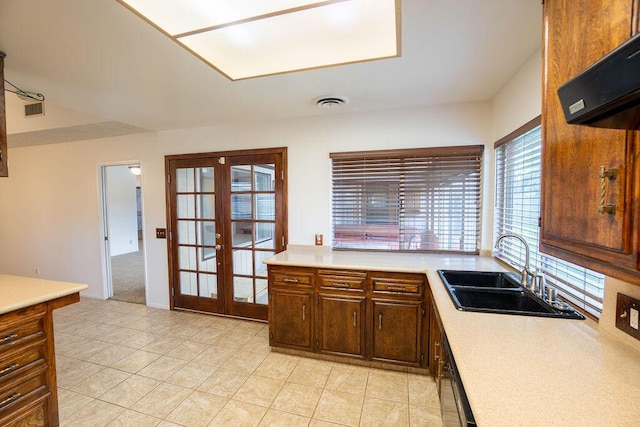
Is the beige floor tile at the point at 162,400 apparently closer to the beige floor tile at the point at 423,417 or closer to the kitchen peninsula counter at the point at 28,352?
the kitchen peninsula counter at the point at 28,352

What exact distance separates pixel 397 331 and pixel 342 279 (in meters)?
0.62

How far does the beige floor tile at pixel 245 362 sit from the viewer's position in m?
2.39

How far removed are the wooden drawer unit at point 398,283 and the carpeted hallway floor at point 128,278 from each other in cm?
351

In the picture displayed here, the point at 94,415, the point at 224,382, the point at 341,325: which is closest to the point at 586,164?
the point at 341,325

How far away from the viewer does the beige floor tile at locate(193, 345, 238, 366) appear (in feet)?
8.20

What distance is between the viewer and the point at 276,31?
1.63m

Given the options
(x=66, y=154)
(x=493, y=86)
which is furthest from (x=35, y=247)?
(x=493, y=86)

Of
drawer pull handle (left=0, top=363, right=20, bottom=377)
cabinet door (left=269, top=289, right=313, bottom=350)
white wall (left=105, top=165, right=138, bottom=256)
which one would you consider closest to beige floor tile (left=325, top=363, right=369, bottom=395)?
cabinet door (left=269, top=289, right=313, bottom=350)

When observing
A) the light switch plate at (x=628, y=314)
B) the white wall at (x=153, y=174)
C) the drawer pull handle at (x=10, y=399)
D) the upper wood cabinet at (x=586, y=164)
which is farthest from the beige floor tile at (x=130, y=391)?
the light switch plate at (x=628, y=314)

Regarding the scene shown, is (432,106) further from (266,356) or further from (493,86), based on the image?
(266,356)

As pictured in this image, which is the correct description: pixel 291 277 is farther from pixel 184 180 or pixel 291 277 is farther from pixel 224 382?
pixel 184 180

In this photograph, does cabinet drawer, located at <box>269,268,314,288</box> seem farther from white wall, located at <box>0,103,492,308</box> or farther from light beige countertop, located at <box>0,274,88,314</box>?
light beige countertop, located at <box>0,274,88,314</box>

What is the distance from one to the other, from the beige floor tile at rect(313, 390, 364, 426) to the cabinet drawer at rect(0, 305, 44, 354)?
181cm

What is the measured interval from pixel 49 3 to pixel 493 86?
2.89 meters
